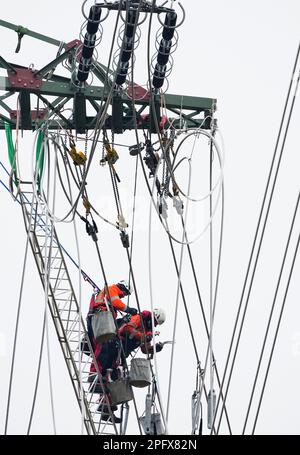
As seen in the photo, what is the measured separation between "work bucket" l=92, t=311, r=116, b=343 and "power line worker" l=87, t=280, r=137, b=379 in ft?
0.59

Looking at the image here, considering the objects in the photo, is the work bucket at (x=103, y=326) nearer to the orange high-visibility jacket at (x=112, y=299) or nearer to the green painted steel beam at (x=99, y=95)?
the orange high-visibility jacket at (x=112, y=299)

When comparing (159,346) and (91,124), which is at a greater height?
(91,124)

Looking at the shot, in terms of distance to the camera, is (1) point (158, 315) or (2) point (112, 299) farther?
(1) point (158, 315)

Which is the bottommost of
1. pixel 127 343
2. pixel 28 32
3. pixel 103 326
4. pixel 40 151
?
pixel 103 326

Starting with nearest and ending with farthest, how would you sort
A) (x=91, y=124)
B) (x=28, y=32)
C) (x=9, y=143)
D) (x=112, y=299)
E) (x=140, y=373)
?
(x=91, y=124)
(x=28, y=32)
(x=9, y=143)
(x=140, y=373)
(x=112, y=299)

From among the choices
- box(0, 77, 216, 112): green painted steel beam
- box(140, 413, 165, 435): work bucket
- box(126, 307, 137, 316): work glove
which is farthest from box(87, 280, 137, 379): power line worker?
box(0, 77, 216, 112): green painted steel beam

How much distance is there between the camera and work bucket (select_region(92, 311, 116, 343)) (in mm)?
33062

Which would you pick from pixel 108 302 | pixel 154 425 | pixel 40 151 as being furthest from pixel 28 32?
pixel 154 425

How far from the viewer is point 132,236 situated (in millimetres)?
33156

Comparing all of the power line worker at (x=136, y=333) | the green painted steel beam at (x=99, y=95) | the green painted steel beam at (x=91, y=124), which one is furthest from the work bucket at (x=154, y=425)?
the green painted steel beam at (x=99, y=95)

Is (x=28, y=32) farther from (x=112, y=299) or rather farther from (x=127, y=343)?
(x=127, y=343)

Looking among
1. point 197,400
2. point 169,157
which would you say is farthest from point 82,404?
point 169,157

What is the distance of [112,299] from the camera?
3400cm

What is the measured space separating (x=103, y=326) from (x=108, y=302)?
0.61 m
